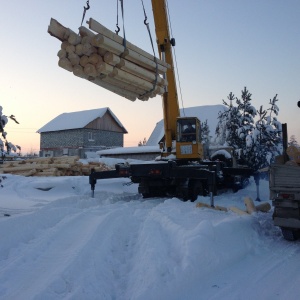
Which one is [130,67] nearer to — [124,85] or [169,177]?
[124,85]

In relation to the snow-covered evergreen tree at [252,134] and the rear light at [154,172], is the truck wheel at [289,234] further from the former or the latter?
the snow-covered evergreen tree at [252,134]

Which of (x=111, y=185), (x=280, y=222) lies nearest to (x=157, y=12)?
(x=111, y=185)

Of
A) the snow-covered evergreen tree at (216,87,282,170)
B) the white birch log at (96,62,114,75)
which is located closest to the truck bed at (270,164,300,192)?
the white birch log at (96,62,114,75)

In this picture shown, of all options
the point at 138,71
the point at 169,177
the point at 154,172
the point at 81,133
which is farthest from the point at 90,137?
the point at 138,71

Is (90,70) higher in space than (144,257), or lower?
higher

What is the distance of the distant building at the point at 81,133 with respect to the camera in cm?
4169

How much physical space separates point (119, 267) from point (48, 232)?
1.89 meters

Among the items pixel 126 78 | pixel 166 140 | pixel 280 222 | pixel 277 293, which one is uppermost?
pixel 126 78

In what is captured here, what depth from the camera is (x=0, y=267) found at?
172 inches

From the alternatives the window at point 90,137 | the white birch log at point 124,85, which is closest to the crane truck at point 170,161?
the white birch log at point 124,85

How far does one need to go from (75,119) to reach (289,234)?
40737 mm

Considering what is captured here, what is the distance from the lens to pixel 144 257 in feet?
15.1

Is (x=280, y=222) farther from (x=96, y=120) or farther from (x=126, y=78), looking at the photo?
(x=96, y=120)

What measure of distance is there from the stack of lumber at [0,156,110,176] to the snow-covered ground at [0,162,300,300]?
1088 cm
